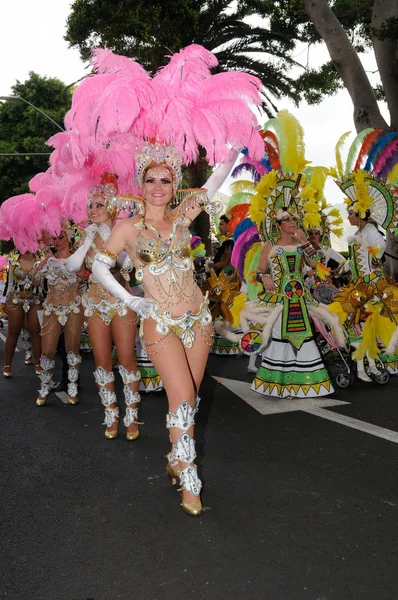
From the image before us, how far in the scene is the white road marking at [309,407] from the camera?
4967 mm

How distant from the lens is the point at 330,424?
5.18 metres

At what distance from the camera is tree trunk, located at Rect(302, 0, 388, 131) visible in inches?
443

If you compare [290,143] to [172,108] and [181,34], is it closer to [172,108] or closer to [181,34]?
[172,108]

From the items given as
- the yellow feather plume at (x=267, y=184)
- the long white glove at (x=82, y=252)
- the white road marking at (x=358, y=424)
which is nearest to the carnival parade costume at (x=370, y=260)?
the yellow feather plume at (x=267, y=184)

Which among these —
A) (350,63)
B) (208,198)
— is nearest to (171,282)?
(208,198)

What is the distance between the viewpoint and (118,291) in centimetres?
370

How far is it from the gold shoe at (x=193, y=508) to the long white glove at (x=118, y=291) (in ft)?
3.90

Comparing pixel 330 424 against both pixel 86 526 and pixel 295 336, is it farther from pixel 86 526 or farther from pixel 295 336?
pixel 86 526

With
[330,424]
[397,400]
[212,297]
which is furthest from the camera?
[212,297]

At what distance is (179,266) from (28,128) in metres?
27.7

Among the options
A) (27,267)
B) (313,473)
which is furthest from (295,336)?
(27,267)

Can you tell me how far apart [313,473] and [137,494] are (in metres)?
1.25

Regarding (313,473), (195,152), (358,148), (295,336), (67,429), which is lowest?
(67,429)

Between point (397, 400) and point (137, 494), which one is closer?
point (137, 494)
